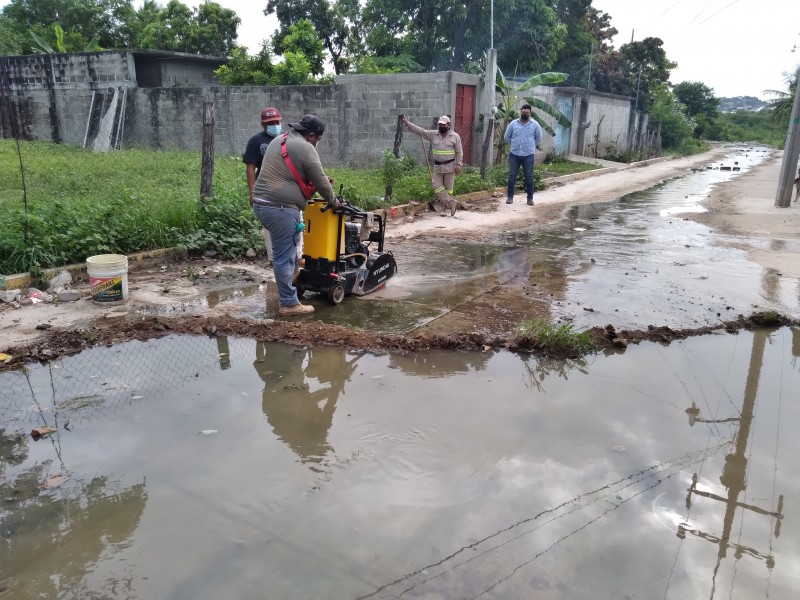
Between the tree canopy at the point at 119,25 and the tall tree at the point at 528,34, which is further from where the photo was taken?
the tree canopy at the point at 119,25

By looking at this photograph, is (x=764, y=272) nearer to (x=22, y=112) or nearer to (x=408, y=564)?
(x=408, y=564)

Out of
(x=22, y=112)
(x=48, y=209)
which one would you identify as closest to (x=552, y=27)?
(x=22, y=112)

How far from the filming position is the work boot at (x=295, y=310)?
5.83m

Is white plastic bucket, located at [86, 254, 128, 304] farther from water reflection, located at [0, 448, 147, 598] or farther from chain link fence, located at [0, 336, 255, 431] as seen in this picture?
water reflection, located at [0, 448, 147, 598]

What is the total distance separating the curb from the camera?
20.6 feet

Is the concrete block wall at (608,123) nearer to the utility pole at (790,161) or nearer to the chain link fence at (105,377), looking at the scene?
the utility pole at (790,161)

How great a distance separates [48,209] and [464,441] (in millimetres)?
6033

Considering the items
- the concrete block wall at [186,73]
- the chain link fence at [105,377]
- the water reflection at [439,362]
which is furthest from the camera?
the concrete block wall at [186,73]

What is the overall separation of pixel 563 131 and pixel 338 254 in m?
Answer: 21.8

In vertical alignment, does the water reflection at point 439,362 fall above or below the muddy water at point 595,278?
below

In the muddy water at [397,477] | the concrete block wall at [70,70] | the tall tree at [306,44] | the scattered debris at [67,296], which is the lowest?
the muddy water at [397,477]

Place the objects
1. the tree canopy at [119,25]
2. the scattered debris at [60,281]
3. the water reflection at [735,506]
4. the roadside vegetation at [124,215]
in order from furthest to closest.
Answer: the tree canopy at [119,25] → the roadside vegetation at [124,215] → the scattered debris at [60,281] → the water reflection at [735,506]

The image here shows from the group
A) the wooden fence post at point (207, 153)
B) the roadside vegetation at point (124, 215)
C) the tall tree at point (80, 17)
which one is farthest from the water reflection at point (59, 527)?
the tall tree at point (80, 17)

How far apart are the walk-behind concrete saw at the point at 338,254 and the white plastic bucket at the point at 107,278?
5.43 feet
